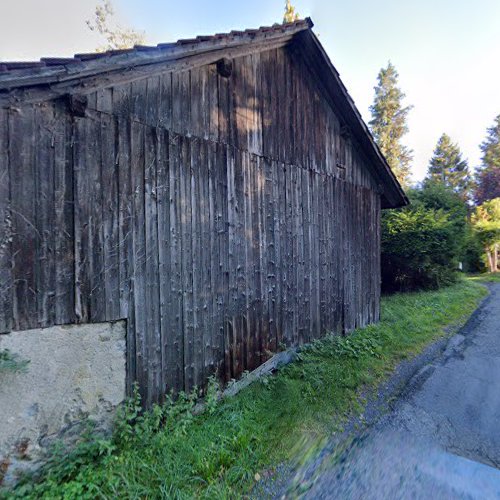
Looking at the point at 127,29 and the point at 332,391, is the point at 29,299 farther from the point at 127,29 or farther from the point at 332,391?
the point at 127,29

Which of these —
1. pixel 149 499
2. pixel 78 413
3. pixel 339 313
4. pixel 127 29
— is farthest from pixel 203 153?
pixel 127 29

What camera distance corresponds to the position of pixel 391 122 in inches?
1292

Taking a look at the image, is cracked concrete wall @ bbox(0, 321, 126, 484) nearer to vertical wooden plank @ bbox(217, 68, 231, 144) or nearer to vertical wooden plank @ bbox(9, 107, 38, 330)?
vertical wooden plank @ bbox(9, 107, 38, 330)

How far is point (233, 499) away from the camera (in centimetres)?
253

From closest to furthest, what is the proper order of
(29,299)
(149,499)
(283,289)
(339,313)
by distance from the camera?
(149,499), (29,299), (283,289), (339,313)

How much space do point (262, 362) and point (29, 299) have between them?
344 cm

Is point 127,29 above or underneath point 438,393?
above

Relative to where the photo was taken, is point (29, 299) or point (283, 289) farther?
point (283, 289)

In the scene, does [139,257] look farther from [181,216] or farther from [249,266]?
[249,266]

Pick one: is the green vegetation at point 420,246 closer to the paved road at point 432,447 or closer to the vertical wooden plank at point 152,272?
the paved road at point 432,447

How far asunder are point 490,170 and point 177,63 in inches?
1422

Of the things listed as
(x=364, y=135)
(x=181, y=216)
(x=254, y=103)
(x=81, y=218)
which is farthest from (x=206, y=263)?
(x=364, y=135)

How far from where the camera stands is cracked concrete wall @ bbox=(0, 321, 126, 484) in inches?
103

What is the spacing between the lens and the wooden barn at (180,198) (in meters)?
2.84
